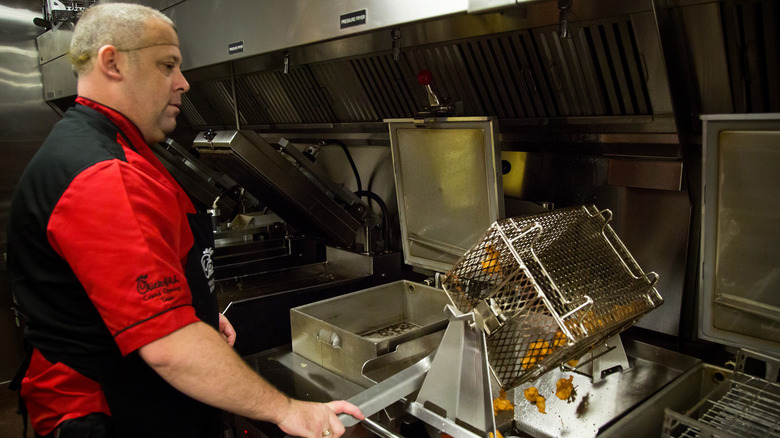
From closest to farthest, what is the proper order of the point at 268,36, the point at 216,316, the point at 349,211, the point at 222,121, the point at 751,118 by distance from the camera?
the point at 751,118 < the point at 216,316 < the point at 268,36 < the point at 349,211 < the point at 222,121

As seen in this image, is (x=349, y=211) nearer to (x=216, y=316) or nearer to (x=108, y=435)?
(x=216, y=316)

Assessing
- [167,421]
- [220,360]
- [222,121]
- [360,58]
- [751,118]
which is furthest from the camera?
[222,121]

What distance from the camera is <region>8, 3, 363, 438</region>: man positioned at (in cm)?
99

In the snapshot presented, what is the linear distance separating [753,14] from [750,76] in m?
0.17

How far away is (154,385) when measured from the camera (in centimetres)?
125

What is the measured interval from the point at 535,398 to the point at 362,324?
872mm

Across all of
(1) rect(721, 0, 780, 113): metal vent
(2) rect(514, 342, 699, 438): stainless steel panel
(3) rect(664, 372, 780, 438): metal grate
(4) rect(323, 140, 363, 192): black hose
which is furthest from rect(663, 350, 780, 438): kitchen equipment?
(4) rect(323, 140, 363, 192): black hose

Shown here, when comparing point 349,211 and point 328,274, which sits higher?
point 349,211

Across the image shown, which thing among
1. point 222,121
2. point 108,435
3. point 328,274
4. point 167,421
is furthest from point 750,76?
point 222,121

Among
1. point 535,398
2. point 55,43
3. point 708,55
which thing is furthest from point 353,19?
point 55,43

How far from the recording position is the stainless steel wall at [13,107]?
12.7 feet

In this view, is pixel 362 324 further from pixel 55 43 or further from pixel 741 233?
pixel 55 43

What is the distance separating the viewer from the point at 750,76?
1.32 metres

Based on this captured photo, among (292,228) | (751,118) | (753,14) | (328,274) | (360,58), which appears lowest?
(328,274)
